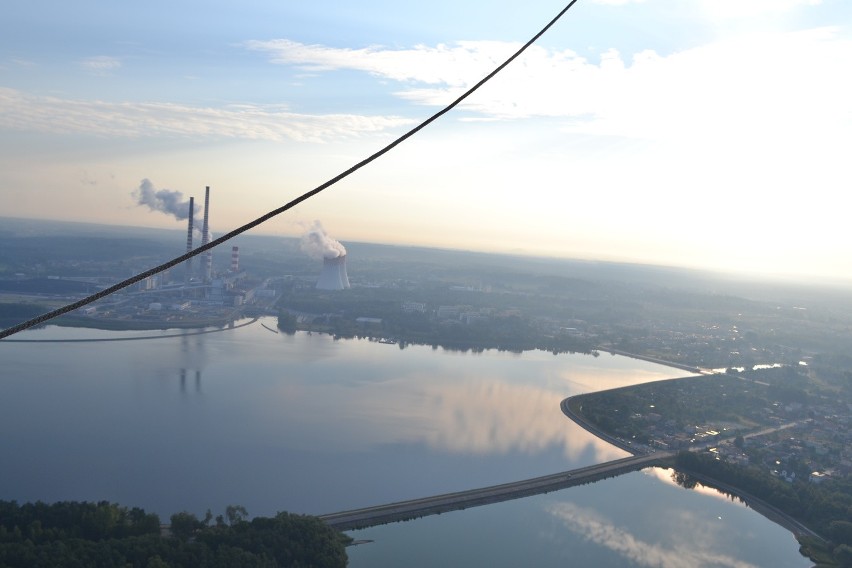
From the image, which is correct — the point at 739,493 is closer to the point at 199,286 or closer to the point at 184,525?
the point at 184,525

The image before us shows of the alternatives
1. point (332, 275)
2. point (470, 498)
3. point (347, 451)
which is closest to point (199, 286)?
point (332, 275)

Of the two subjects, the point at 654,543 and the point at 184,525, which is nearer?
the point at 184,525

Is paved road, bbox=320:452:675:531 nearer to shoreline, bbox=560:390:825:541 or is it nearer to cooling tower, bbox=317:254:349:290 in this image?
shoreline, bbox=560:390:825:541

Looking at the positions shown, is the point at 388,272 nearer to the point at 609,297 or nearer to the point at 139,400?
the point at 609,297

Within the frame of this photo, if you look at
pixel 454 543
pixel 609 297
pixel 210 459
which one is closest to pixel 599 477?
pixel 454 543

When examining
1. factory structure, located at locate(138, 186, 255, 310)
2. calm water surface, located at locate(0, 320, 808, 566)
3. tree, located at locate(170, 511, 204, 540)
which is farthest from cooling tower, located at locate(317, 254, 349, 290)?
tree, located at locate(170, 511, 204, 540)

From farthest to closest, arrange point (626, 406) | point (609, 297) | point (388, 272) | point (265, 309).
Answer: point (388, 272) → point (609, 297) → point (265, 309) → point (626, 406)
